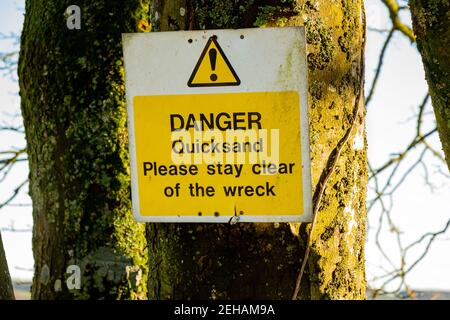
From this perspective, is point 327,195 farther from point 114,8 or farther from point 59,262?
point 114,8

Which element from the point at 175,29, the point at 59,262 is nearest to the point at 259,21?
the point at 175,29

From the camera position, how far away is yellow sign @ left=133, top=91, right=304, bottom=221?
164 cm

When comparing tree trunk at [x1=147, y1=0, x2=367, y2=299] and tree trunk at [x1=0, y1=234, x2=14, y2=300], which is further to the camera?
tree trunk at [x1=0, y1=234, x2=14, y2=300]

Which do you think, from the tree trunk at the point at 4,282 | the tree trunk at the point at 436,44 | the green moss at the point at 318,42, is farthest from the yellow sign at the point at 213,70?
the tree trunk at the point at 4,282

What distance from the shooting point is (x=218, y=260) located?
1647 mm

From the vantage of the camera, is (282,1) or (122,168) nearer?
(282,1)

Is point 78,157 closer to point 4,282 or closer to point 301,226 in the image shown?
point 4,282

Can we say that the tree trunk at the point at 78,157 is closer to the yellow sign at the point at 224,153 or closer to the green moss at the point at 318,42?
the yellow sign at the point at 224,153

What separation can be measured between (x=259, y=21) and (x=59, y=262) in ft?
4.42

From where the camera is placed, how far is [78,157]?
2.43 meters

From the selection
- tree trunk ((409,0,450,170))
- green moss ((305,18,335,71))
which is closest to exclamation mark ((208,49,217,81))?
green moss ((305,18,335,71))

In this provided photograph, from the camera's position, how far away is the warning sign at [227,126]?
1643 mm

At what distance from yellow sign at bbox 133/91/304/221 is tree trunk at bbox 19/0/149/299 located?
821mm

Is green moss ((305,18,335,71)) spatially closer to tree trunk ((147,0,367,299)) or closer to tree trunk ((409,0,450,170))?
tree trunk ((147,0,367,299))
